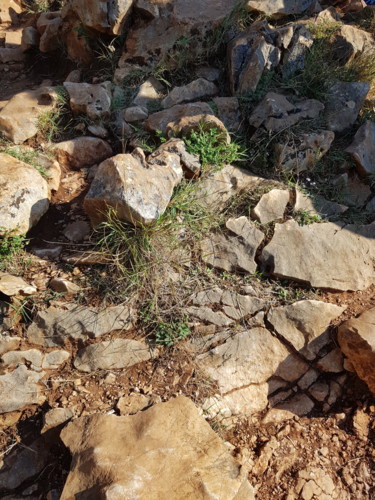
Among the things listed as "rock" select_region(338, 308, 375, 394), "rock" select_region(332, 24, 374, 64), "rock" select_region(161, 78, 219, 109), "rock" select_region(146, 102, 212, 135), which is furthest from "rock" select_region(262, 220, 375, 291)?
"rock" select_region(332, 24, 374, 64)

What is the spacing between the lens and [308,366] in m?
3.04

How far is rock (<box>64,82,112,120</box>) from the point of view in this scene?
4129 millimetres

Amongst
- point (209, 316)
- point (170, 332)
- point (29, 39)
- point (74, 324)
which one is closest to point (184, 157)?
point (209, 316)

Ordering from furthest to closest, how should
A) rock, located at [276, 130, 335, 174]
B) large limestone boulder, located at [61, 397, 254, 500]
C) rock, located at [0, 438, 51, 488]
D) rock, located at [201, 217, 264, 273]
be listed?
rock, located at [276, 130, 335, 174]
rock, located at [201, 217, 264, 273]
rock, located at [0, 438, 51, 488]
large limestone boulder, located at [61, 397, 254, 500]

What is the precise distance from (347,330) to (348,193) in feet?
4.45

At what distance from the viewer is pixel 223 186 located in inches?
142

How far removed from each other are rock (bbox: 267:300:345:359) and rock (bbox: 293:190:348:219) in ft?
2.57

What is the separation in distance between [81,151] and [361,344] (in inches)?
105

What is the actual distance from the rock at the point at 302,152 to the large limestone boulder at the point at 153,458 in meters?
2.10

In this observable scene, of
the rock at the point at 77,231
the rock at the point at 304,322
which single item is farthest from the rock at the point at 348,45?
the rock at the point at 77,231

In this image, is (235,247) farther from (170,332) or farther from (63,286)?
(63,286)

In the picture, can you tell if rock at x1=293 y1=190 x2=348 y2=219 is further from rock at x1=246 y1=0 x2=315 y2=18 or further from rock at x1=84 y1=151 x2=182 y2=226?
rock at x1=246 y1=0 x2=315 y2=18

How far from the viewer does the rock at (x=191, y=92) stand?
4.17 m

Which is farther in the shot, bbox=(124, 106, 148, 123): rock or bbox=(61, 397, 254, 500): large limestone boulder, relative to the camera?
bbox=(124, 106, 148, 123): rock
